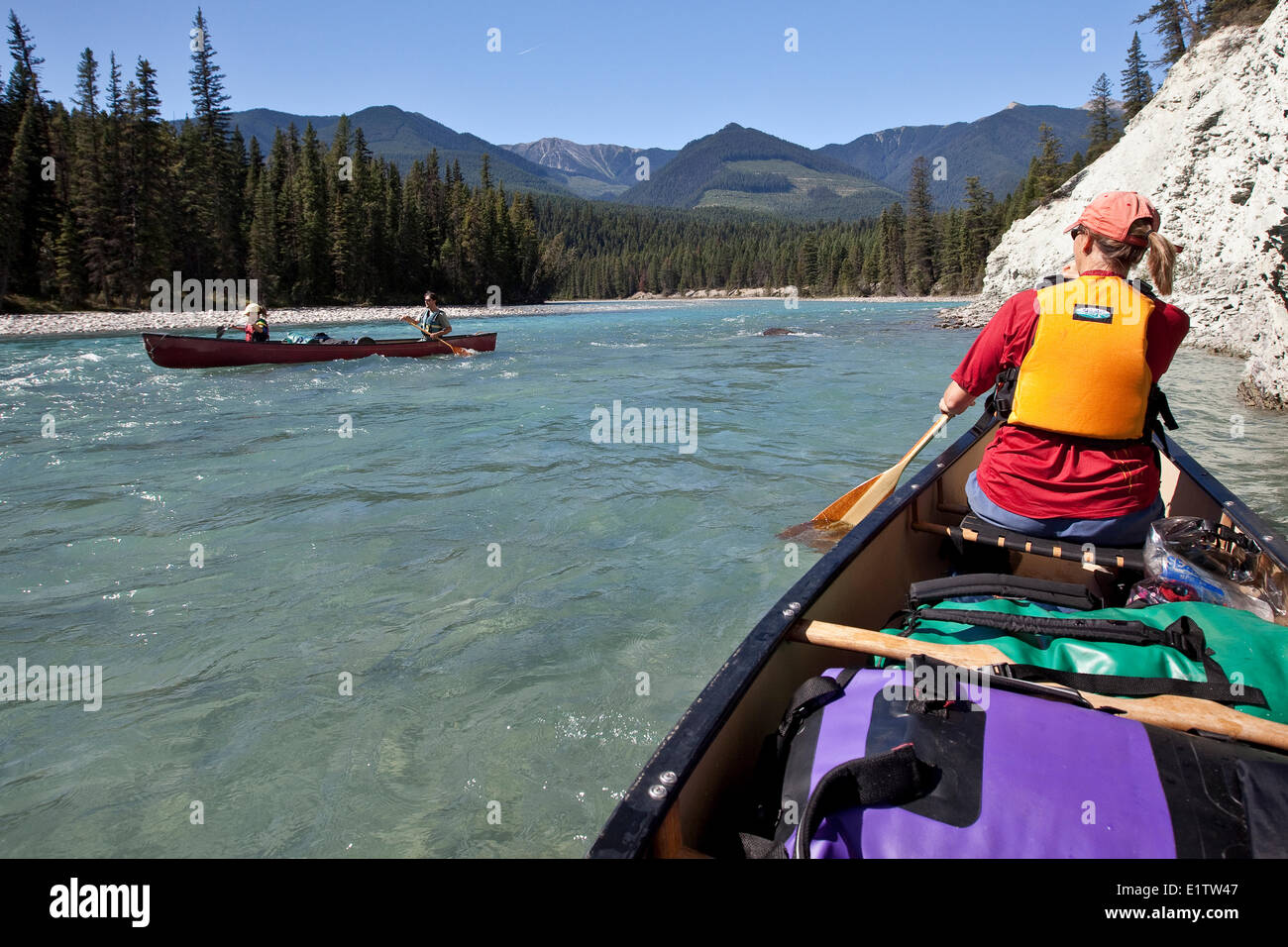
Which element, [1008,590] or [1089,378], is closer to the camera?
[1008,590]

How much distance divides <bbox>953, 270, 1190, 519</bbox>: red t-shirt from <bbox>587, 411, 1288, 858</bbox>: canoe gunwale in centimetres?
52

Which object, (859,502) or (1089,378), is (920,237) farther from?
(1089,378)

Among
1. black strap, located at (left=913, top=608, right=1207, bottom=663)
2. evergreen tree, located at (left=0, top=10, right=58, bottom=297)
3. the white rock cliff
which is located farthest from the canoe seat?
evergreen tree, located at (left=0, top=10, right=58, bottom=297)

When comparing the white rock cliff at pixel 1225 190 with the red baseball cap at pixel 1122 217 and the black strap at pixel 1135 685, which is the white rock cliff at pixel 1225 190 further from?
the black strap at pixel 1135 685

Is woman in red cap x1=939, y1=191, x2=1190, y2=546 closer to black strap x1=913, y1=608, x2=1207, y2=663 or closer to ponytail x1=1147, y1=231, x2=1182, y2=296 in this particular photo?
ponytail x1=1147, y1=231, x2=1182, y2=296

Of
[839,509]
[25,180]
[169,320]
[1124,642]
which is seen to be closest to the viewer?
[1124,642]

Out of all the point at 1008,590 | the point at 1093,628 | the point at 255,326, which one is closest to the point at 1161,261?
the point at 1008,590

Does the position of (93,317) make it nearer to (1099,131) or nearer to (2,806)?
(2,806)

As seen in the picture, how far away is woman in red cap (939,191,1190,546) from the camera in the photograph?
11.0 feet

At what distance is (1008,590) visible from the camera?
2.82 m

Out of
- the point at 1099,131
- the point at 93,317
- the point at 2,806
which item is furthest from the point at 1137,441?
the point at 1099,131

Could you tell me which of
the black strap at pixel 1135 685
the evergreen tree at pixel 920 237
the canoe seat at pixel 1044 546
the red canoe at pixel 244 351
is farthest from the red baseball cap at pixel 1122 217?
the evergreen tree at pixel 920 237

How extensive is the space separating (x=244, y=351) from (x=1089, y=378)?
1984 cm

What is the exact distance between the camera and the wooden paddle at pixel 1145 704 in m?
1.86
